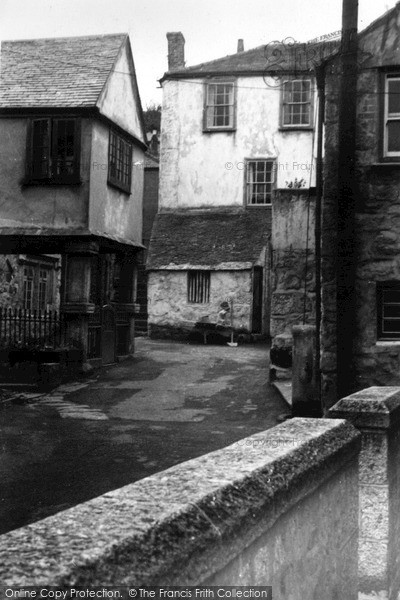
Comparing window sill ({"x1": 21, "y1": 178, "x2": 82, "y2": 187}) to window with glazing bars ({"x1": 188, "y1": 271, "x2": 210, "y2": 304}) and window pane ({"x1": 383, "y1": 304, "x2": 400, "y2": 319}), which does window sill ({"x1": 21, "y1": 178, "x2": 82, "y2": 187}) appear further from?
window with glazing bars ({"x1": 188, "y1": 271, "x2": 210, "y2": 304})

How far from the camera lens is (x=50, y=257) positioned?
24.8 meters

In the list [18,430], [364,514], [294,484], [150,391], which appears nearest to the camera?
[294,484]

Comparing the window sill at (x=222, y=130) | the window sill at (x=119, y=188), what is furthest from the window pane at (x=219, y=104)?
the window sill at (x=119, y=188)

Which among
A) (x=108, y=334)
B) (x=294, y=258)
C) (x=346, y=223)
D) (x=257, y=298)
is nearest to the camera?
(x=346, y=223)

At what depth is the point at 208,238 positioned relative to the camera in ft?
87.7

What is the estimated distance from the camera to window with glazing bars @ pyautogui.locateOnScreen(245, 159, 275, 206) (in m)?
27.6

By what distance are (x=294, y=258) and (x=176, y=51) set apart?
56.3ft

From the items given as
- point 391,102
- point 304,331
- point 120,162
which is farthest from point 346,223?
point 120,162

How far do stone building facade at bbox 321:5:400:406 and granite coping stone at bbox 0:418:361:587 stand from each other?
8450 mm

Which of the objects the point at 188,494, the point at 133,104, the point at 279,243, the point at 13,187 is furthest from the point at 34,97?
the point at 188,494

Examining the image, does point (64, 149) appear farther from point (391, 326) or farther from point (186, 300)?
point (186, 300)

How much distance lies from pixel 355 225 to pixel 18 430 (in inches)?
234

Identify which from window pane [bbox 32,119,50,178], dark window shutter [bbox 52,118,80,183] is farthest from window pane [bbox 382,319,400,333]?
window pane [bbox 32,119,50,178]

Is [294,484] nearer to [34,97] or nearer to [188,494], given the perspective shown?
[188,494]
